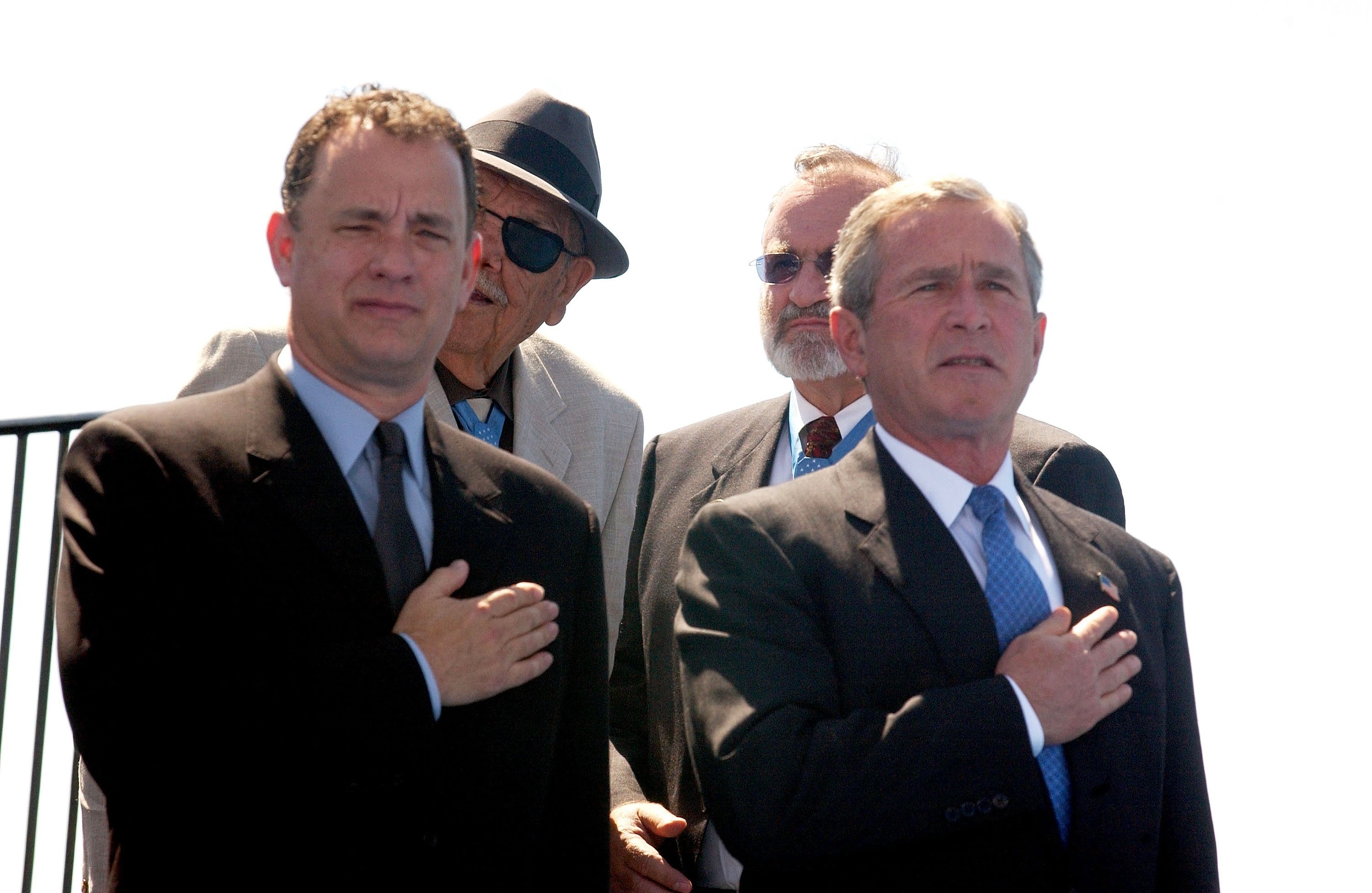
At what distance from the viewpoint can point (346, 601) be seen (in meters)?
2.27

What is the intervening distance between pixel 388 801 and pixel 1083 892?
1243mm

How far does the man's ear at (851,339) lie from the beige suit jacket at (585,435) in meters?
1.14

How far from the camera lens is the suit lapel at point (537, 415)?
13.0 feet

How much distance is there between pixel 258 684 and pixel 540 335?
2.55 meters

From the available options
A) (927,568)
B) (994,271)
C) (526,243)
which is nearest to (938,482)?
(927,568)

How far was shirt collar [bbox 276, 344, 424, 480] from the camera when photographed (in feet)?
7.98

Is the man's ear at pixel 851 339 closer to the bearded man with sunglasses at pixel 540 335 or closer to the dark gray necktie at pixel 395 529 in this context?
the dark gray necktie at pixel 395 529

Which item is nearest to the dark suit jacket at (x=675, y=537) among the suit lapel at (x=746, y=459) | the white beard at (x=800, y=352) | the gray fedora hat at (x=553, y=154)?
the suit lapel at (x=746, y=459)

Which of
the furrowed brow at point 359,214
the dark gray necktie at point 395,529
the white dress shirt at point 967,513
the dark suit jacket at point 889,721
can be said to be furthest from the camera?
the white dress shirt at point 967,513

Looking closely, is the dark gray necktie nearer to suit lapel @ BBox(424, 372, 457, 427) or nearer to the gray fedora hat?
suit lapel @ BBox(424, 372, 457, 427)

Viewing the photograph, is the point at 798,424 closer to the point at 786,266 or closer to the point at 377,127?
the point at 786,266

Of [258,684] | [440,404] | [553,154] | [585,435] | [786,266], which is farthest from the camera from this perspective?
[553,154]

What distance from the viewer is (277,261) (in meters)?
2.58

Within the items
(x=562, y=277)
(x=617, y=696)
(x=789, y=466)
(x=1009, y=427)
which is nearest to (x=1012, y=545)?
(x=1009, y=427)
